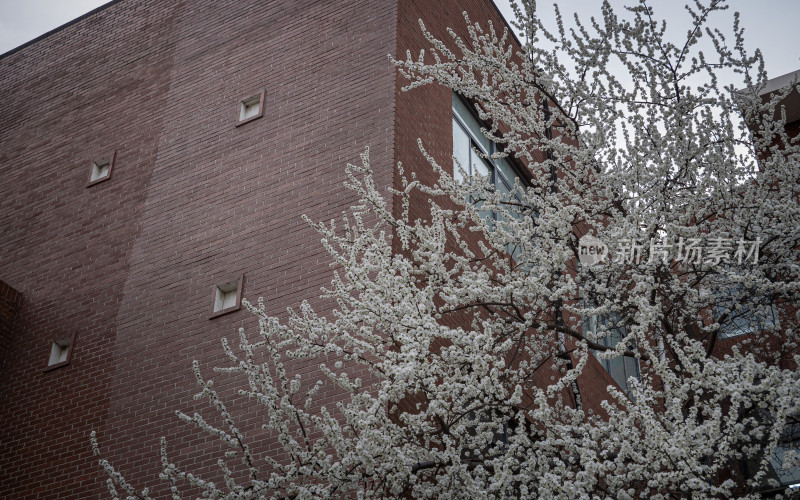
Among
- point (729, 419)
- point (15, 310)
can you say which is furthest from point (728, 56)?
point (15, 310)

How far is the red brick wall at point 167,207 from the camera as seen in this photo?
9.02 m

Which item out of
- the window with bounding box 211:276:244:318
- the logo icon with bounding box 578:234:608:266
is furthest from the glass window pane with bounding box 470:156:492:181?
the logo icon with bounding box 578:234:608:266

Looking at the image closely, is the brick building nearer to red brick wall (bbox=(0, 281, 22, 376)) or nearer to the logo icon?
red brick wall (bbox=(0, 281, 22, 376))

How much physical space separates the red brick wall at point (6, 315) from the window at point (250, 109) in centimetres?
396

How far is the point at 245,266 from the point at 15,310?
155 inches

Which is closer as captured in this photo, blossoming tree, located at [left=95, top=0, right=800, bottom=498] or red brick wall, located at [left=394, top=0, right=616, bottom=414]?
blossoming tree, located at [left=95, top=0, right=800, bottom=498]

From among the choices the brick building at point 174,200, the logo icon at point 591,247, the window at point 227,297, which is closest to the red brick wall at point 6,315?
the brick building at point 174,200

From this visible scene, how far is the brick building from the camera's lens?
29.7 ft

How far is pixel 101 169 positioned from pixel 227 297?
404 cm

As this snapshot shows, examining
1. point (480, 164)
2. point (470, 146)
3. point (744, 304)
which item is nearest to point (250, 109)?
point (470, 146)

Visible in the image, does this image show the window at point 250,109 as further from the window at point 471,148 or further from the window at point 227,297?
the window at point 471,148

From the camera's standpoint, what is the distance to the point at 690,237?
657 cm

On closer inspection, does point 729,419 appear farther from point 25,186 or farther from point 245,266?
point 25,186

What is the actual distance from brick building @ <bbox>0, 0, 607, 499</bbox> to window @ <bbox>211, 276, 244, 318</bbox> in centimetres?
2
